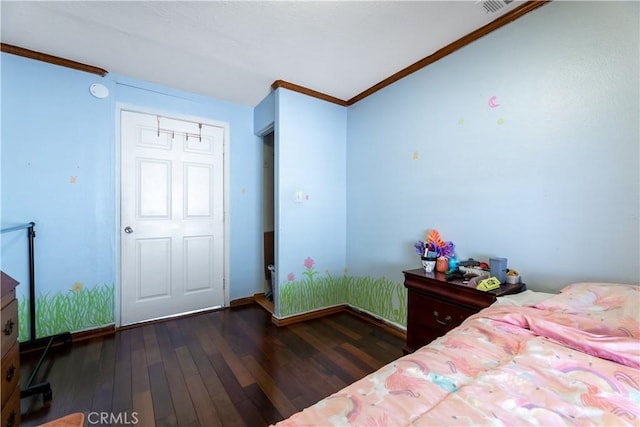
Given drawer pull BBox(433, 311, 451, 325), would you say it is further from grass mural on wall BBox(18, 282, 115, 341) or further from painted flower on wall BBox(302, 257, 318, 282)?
grass mural on wall BBox(18, 282, 115, 341)

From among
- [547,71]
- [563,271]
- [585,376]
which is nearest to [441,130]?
[547,71]

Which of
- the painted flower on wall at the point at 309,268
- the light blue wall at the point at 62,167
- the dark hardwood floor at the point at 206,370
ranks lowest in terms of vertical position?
the dark hardwood floor at the point at 206,370

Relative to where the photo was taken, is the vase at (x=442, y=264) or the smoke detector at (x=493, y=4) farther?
the vase at (x=442, y=264)

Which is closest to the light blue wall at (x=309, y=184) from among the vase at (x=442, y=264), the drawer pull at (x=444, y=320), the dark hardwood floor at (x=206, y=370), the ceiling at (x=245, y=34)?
the ceiling at (x=245, y=34)

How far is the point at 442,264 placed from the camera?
1913mm

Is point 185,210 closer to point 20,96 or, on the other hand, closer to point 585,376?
point 20,96

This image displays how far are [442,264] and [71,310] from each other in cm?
310

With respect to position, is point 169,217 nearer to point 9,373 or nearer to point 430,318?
point 9,373

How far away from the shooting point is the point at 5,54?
6.61 feet

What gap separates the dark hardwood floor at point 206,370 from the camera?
1.44 metres

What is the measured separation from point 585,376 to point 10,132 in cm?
357

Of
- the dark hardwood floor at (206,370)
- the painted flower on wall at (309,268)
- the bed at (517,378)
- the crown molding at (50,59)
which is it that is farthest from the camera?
the painted flower on wall at (309,268)

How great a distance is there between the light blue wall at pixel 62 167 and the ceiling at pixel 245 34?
0.20m

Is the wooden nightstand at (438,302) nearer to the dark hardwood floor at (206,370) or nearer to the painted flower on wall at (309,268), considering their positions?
the dark hardwood floor at (206,370)
